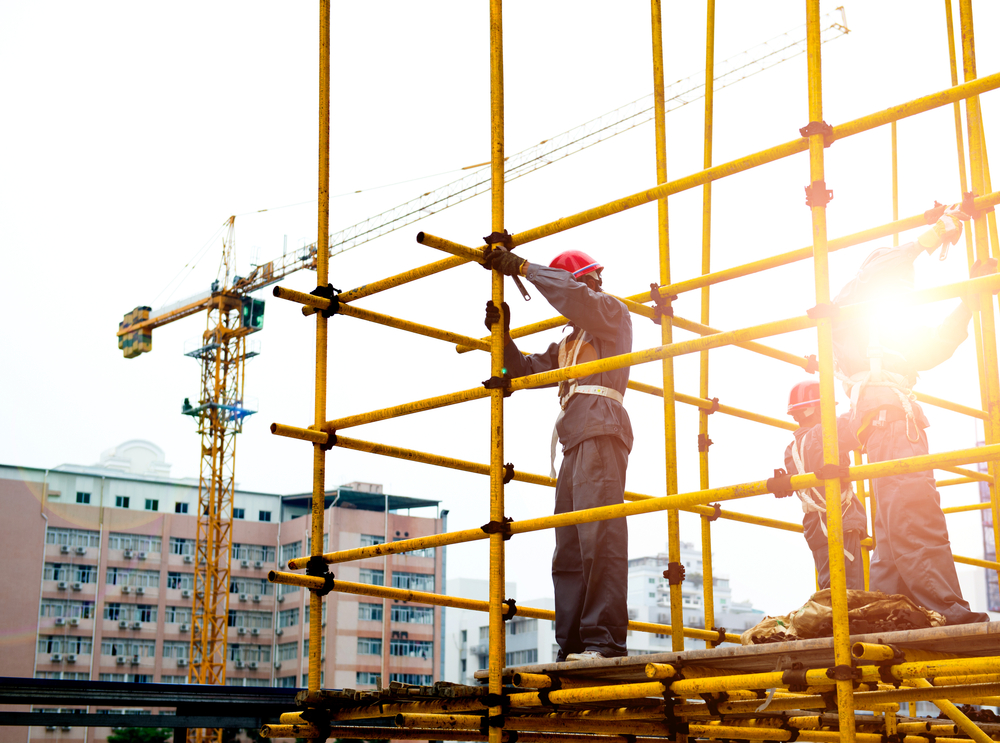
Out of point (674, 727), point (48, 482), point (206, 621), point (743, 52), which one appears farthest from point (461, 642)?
point (674, 727)

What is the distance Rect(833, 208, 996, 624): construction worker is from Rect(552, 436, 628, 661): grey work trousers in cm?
121

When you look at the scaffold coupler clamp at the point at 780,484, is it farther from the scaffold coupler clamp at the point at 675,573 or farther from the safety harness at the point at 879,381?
the scaffold coupler clamp at the point at 675,573

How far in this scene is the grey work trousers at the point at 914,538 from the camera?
439 cm

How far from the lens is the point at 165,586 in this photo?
65.6 meters

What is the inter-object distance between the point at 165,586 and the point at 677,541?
6582 centimetres

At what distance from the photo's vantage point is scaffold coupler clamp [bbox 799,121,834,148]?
3.68 m

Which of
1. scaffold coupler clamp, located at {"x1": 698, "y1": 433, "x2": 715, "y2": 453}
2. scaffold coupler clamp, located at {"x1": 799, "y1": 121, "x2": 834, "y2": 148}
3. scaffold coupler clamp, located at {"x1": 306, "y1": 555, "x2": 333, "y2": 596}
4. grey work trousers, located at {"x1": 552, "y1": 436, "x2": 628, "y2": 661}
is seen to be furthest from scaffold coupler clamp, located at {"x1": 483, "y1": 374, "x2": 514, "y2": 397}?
scaffold coupler clamp, located at {"x1": 698, "y1": 433, "x2": 715, "y2": 453}

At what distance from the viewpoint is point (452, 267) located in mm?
5215

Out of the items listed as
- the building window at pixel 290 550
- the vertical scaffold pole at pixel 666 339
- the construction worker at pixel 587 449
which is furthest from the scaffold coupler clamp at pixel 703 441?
the building window at pixel 290 550

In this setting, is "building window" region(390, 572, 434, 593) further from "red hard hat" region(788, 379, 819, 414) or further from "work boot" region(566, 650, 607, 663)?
"work boot" region(566, 650, 607, 663)

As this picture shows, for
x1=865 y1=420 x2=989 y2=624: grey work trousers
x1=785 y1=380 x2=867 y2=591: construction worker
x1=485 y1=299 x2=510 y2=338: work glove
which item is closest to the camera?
x1=865 y1=420 x2=989 y2=624: grey work trousers

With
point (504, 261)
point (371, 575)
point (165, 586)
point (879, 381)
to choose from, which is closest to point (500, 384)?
point (504, 261)

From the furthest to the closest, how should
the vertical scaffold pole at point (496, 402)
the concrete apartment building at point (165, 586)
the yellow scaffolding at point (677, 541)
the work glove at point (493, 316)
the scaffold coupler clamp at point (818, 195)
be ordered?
the concrete apartment building at point (165, 586), the work glove at point (493, 316), the vertical scaffold pole at point (496, 402), the scaffold coupler clamp at point (818, 195), the yellow scaffolding at point (677, 541)

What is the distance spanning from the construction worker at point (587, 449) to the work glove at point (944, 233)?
1.47m
